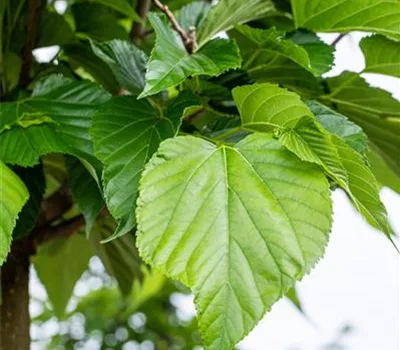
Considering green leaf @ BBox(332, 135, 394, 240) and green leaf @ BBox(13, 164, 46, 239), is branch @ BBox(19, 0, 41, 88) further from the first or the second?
green leaf @ BBox(332, 135, 394, 240)

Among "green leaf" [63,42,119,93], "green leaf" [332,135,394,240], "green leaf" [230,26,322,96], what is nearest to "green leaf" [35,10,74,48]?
"green leaf" [63,42,119,93]

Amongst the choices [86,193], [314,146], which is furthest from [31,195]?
[314,146]

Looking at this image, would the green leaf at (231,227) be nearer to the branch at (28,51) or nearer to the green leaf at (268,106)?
the green leaf at (268,106)

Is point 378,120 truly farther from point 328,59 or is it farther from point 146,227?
point 146,227

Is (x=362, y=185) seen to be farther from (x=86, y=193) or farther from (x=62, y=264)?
(x=62, y=264)

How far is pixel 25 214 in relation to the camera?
346 mm

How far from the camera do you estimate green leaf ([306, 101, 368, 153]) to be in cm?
29

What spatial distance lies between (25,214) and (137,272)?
166 millimetres

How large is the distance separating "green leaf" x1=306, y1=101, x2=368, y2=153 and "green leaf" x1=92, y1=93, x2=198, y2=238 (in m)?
0.05

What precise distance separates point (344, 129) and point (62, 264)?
0.97ft

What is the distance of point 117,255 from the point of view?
1.57 feet

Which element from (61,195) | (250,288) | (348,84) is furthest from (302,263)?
(61,195)

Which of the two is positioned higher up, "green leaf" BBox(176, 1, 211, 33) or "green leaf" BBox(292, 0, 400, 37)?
"green leaf" BBox(292, 0, 400, 37)

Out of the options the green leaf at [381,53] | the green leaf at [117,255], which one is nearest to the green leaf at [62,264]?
the green leaf at [117,255]
